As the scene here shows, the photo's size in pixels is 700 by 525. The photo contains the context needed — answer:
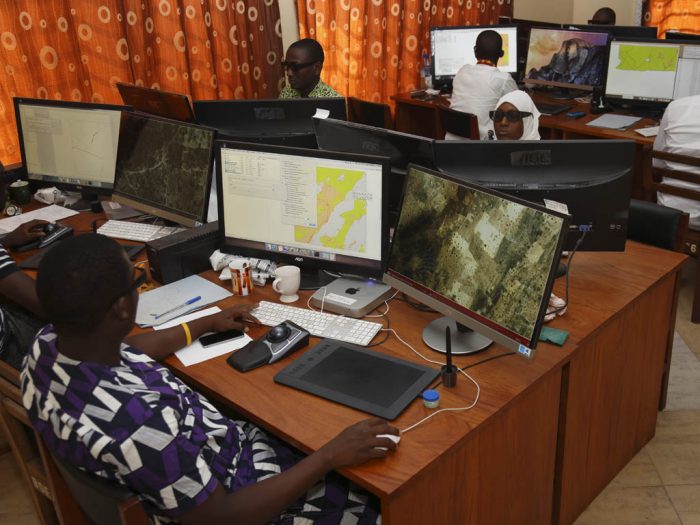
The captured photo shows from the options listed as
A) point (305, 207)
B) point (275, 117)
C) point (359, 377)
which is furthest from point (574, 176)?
point (275, 117)

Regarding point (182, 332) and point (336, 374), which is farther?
point (182, 332)

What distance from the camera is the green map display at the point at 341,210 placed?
2.10 metres

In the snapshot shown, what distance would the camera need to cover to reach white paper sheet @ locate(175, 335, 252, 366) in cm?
196

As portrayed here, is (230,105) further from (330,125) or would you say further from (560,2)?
(560,2)

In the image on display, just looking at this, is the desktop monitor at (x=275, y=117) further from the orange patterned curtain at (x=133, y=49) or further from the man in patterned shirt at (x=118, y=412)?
Answer: the man in patterned shirt at (x=118, y=412)

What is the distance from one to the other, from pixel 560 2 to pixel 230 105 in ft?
17.5

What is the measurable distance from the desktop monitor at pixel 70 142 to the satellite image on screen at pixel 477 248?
1.56 m

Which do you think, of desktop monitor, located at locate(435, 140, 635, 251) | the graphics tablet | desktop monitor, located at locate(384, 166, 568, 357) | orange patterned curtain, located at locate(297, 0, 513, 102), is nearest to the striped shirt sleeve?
the graphics tablet

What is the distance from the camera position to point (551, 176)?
7.11ft

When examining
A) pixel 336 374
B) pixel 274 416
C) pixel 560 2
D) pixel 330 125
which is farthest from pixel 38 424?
pixel 560 2

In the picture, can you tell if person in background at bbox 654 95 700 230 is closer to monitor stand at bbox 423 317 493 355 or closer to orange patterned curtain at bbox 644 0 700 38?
monitor stand at bbox 423 317 493 355

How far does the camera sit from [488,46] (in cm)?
450

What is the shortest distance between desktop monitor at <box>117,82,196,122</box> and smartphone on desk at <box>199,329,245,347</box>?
4.57ft

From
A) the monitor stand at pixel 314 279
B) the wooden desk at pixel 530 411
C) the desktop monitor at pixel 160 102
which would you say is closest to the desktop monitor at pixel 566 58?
the wooden desk at pixel 530 411
